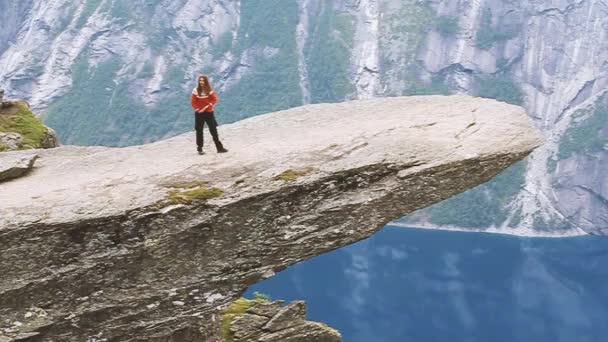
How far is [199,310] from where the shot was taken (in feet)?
73.8

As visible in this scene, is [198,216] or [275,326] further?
[275,326]

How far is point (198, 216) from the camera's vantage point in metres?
21.2

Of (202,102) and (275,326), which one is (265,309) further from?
(202,102)

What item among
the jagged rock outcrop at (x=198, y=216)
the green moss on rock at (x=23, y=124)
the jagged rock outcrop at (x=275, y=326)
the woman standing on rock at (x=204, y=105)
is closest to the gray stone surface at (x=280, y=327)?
the jagged rock outcrop at (x=275, y=326)

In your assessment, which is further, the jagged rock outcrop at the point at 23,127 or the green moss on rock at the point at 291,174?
the jagged rock outcrop at the point at 23,127

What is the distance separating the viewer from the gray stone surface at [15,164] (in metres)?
24.2

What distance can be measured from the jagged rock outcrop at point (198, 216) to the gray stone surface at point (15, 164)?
515 mm

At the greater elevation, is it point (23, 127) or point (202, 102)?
point (202, 102)

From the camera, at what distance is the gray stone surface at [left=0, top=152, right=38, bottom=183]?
24.2 metres

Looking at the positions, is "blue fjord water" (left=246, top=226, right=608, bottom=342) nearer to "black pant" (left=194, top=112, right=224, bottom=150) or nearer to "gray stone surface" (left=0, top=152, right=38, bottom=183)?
"gray stone surface" (left=0, top=152, right=38, bottom=183)

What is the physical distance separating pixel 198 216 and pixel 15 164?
8141mm

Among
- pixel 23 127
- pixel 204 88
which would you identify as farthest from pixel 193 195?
pixel 23 127

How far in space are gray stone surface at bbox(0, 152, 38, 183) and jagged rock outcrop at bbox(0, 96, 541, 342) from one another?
20.3 inches

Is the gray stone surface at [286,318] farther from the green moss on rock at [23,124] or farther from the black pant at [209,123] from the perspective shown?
the green moss on rock at [23,124]
